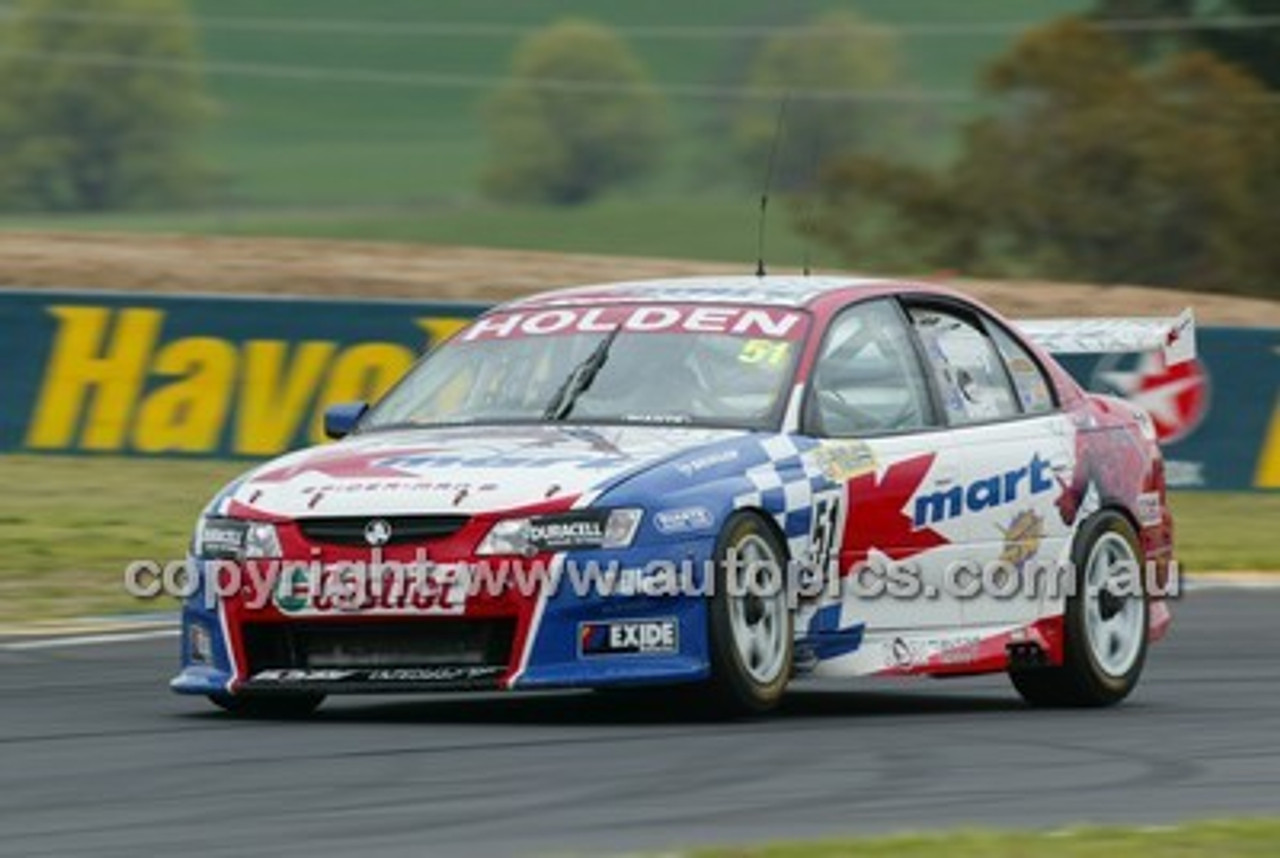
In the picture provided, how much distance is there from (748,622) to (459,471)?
Result: 0.95m

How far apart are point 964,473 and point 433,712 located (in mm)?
1890

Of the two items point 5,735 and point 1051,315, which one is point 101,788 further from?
point 1051,315

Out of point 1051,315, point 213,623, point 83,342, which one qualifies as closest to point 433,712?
point 213,623

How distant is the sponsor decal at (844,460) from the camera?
422 inches

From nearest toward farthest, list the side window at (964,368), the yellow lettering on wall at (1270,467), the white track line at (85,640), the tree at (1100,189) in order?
the side window at (964,368)
the white track line at (85,640)
the yellow lettering on wall at (1270,467)
the tree at (1100,189)

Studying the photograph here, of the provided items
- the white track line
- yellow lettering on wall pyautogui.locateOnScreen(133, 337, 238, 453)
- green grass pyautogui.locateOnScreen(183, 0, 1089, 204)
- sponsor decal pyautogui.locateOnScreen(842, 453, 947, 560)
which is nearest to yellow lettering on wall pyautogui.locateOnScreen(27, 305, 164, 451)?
yellow lettering on wall pyautogui.locateOnScreen(133, 337, 238, 453)

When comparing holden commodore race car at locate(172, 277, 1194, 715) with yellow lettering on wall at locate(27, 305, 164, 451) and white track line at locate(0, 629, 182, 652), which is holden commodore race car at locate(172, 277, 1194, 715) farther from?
yellow lettering on wall at locate(27, 305, 164, 451)

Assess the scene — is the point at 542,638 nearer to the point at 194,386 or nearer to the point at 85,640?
the point at 85,640

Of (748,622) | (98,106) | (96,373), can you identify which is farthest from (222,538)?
(98,106)

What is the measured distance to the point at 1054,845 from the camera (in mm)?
7742

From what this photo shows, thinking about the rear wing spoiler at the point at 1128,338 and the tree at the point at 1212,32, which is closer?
the rear wing spoiler at the point at 1128,338

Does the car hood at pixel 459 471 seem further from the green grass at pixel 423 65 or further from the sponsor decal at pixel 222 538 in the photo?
the green grass at pixel 423 65

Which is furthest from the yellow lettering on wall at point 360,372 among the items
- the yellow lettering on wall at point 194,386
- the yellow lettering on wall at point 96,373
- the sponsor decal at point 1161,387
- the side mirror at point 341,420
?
the side mirror at point 341,420

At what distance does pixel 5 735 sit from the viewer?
396 inches
